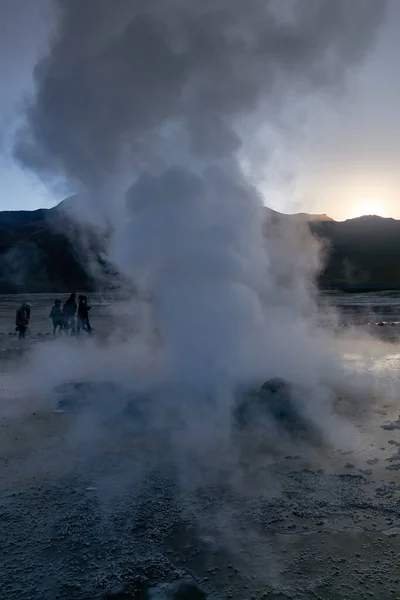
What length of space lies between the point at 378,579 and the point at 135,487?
206 centimetres

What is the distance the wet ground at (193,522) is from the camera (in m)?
2.82

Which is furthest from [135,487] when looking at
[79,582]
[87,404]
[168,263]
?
[168,263]

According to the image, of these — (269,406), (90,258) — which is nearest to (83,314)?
(269,406)

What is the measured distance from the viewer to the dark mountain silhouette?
223 feet

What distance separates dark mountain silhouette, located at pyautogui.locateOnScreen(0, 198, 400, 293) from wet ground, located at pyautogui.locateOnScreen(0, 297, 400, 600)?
53896mm

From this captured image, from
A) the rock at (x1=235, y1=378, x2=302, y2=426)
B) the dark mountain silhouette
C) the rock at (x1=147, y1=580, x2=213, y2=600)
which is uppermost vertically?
the dark mountain silhouette

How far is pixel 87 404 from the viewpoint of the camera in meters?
6.71

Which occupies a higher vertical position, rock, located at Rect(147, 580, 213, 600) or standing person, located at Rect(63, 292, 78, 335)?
standing person, located at Rect(63, 292, 78, 335)

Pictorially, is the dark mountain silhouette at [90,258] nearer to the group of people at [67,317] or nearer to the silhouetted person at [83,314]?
the group of people at [67,317]

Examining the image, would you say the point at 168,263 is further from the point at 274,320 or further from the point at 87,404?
the point at 274,320

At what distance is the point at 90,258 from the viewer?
5953 cm

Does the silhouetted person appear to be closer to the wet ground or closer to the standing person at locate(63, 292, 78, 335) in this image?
the standing person at locate(63, 292, 78, 335)

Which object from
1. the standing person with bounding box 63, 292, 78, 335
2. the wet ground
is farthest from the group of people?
the wet ground

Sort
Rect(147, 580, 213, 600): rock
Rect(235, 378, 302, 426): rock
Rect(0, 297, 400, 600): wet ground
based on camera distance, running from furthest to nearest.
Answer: Rect(235, 378, 302, 426): rock → Rect(0, 297, 400, 600): wet ground → Rect(147, 580, 213, 600): rock
